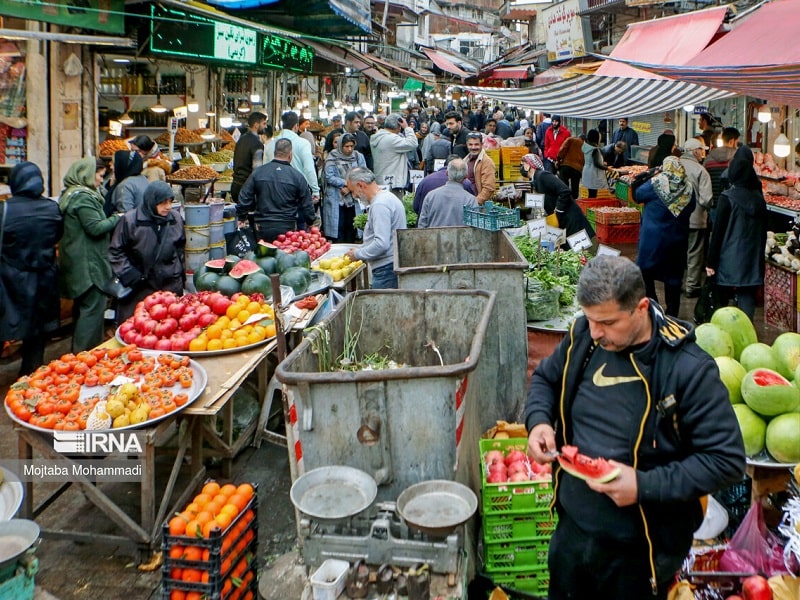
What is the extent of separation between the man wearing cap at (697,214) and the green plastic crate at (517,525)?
6353mm

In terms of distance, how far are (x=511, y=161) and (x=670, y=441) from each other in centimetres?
1105

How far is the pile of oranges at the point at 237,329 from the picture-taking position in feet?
18.4

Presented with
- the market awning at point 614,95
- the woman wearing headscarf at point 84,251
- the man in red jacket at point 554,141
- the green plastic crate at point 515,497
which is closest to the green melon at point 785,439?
the green plastic crate at point 515,497

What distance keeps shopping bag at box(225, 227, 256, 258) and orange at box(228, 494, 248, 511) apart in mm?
4693

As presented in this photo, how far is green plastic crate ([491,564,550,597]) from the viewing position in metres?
3.81

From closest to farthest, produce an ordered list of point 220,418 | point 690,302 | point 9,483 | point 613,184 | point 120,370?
1. point 9,483
2. point 120,370
3. point 220,418
4. point 690,302
5. point 613,184

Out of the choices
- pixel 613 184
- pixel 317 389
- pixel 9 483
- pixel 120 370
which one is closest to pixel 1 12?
pixel 120 370

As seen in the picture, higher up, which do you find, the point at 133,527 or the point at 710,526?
the point at 710,526

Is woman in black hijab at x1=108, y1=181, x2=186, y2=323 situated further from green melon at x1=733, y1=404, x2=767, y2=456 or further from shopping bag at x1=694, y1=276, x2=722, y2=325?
shopping bag at x1=694, y1=276, x2=722, y2=325

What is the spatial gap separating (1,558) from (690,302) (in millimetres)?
8924

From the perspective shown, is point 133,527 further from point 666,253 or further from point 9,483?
point 666,253

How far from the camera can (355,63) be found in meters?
18.8

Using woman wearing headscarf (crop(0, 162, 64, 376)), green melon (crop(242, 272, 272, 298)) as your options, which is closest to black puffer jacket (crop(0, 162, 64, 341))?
woman wearing headscarf (crop(0, 162, 64, 376))

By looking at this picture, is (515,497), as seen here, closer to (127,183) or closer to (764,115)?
(127,183)
